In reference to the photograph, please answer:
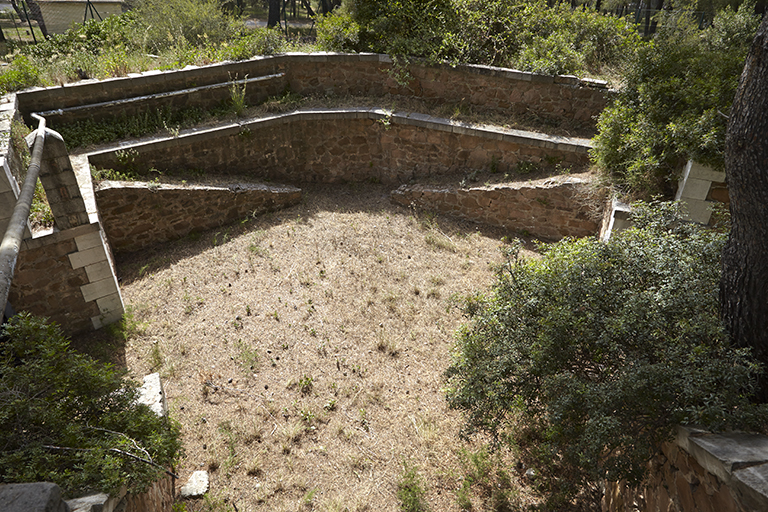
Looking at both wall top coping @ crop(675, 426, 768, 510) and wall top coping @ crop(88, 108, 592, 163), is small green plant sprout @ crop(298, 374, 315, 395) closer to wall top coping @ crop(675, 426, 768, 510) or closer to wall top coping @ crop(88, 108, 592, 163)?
wall top coping @ crop(675, 426, 768, 510)

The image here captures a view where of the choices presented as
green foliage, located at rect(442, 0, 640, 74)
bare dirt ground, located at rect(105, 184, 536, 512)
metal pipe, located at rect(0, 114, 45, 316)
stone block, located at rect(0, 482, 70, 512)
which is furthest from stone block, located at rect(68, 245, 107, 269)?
green foliage, located at rect(442, 0, 640, 74)

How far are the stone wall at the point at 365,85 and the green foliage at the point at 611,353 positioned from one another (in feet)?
16.5

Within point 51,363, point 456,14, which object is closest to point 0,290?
point 51,363

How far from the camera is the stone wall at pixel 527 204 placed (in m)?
7.61

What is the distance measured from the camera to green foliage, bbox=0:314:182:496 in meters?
2.39

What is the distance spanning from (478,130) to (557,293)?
18.0ft

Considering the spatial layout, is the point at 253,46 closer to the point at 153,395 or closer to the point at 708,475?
the point at 153,395

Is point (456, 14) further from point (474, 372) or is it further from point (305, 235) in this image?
point (474, 372)

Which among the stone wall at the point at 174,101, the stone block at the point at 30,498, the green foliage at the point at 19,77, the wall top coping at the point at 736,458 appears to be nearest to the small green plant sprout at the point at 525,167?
the stone wall at the point at 174,101

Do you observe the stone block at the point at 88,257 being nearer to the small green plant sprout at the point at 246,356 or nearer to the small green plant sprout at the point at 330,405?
the small green plant sprout at the point at 246,356

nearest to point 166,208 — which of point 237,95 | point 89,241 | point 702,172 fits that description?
point 89,241

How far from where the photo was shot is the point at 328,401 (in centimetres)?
498

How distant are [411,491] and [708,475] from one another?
7.68 feet

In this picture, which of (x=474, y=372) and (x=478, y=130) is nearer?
(x=474, y=372)
